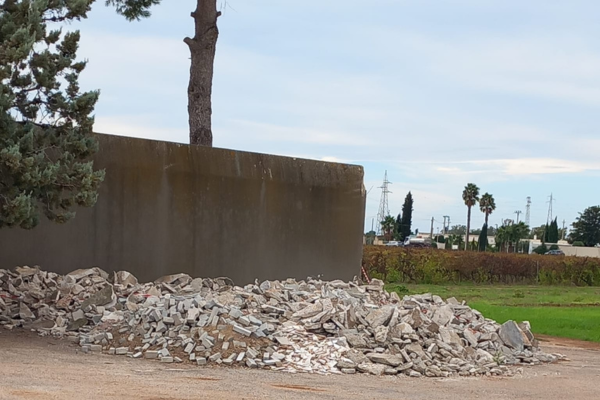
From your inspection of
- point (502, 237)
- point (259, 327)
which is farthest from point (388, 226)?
point (259, 327)

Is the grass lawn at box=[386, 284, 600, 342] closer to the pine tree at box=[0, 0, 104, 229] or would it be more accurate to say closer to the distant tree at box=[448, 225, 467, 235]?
the pine tree at box=[0, 0, 104, 229]

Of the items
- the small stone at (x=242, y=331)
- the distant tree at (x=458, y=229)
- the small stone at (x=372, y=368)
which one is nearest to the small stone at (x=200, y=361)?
the small stone at (x=242, y=331)

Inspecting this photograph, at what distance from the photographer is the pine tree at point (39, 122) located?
9.71m

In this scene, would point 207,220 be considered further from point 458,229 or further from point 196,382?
point 458,229

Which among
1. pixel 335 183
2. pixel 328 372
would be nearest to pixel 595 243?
pixel 335 183

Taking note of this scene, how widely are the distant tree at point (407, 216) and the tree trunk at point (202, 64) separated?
6865 centimetres

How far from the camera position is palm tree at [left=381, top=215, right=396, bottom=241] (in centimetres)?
8062

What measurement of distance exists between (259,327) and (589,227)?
296 ft

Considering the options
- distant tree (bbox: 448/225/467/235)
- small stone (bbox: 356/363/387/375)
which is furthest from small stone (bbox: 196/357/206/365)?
distant tree (bbox: 448/225/467/235)

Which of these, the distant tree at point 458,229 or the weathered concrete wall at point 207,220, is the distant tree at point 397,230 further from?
the weathered concrete wall at point 207,220

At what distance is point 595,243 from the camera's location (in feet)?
Result: 305

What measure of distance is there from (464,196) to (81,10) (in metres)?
69.3

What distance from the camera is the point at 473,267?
119 ft

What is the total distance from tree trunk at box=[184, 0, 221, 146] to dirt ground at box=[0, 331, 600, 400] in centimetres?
774
